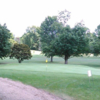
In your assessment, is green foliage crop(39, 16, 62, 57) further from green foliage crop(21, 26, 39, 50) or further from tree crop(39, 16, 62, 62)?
green foliage crop(21, 26, 39, 50)

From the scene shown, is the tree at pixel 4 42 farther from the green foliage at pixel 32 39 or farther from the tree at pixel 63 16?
the green foliage at pixel 32 39

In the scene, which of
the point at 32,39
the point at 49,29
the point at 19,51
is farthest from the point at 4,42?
the point at 32,39

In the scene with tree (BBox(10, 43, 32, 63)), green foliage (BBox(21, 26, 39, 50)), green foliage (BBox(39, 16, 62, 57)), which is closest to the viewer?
tree (BBox(10, 43, 32, 63))

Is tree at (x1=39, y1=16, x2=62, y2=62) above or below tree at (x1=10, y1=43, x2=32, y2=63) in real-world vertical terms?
above

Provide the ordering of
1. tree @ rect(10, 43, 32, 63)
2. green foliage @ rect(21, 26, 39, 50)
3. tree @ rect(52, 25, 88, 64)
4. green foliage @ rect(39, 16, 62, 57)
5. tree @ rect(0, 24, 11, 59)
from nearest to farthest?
tree @ rect(0, 24, 11, 59) → tree @ rect(10, 43, 32, 63) → tree @ rect(52, 25, 88, 64) → green foliage @ rect(39, 16, 62, 57) → green foliage @ rect(21, 26, 39, 50)

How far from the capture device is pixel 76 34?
3969 cm

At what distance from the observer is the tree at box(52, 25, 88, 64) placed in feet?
127

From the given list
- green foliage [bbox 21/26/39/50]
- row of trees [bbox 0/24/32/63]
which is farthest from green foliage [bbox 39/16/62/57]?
green foliage [bbox 21/26/39/50]

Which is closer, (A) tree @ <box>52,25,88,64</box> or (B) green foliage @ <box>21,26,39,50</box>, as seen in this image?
(A) tree @ <box>52,25,88,64</box>

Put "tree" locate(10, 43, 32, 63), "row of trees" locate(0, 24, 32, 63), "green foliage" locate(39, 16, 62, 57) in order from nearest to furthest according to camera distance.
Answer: "row of trees" locate(0, 24, 32, 63), "tree" locate(10, 43, 32, 63), "green foliage" locate(39, 16, 62, 57)

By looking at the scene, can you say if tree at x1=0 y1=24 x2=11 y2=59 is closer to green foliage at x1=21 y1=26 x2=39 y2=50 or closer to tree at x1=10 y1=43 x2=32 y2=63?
tree at x1=10 y1=43 x2=32 y2=63

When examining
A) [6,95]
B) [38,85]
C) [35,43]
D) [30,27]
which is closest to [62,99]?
[6,95]

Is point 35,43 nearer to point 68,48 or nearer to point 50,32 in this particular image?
point 50,32

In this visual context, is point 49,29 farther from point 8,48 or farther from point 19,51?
point 8,48
